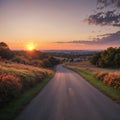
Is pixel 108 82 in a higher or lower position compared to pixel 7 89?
lower

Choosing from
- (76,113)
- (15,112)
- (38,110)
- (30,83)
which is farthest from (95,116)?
(30,83)

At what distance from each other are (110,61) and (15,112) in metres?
98.3

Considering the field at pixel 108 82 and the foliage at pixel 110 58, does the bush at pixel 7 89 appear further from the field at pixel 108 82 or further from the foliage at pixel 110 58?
the foliage at pixel 110 58

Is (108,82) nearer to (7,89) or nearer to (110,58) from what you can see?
(7,89)

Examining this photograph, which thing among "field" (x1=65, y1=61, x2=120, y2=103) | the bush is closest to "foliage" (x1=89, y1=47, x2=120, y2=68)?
"field" (x1=65, y1=61, x2=120, y2=103)

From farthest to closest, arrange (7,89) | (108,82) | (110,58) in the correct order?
(110,58)
(108,82)
(7,89)

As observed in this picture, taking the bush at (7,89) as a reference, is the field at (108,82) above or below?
below

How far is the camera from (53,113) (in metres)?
12.3

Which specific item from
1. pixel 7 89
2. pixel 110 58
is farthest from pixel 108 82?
pixel 110 58

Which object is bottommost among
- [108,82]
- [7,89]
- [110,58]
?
[110,58]

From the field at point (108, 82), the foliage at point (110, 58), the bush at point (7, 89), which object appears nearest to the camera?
the bush at point (7, 89)

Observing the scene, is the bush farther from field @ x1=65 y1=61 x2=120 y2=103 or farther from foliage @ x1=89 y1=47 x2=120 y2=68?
foliage @ x1=89 y1=47 x2=120 y2=68

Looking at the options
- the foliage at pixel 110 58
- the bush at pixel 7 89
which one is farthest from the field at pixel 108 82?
the foliage at pixel 110 58

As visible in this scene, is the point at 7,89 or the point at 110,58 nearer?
the point at 7,89
